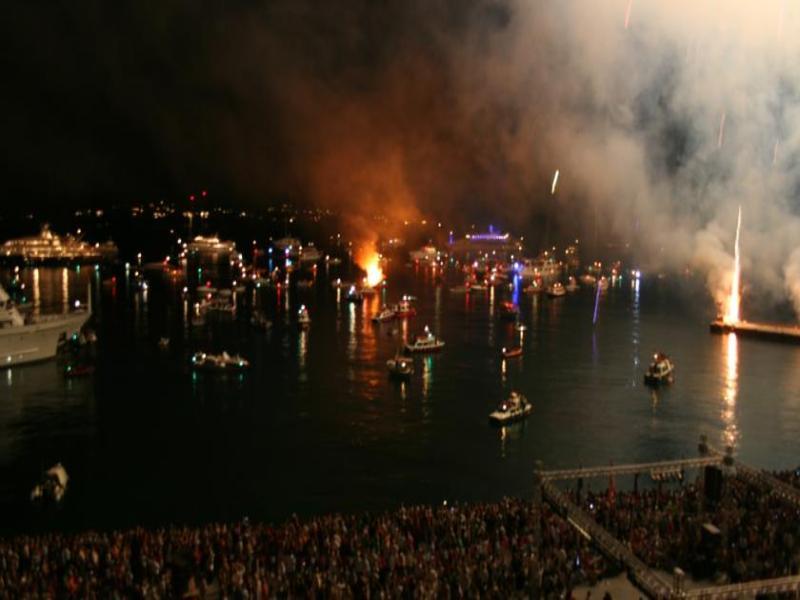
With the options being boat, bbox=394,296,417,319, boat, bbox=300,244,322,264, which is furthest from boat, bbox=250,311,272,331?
boat, bbox=300,244,322,264

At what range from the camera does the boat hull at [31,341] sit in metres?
22.6

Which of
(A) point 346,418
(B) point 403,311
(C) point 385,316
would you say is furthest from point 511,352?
(B) point 403,311

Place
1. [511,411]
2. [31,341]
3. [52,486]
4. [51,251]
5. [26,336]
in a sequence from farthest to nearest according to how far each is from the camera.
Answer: [51,251] < [31,341] < [26,336] < [511,411] < [52,486]

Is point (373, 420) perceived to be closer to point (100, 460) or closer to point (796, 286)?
point (100, 460)

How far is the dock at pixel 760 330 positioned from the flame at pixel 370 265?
23870mm

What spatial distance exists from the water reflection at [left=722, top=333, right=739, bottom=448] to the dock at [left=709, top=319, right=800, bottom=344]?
1.00 meters

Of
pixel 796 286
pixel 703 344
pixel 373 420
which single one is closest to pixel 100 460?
pixel 373 420

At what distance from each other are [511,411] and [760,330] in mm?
18031

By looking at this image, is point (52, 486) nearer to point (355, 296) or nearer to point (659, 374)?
point (659, 374)

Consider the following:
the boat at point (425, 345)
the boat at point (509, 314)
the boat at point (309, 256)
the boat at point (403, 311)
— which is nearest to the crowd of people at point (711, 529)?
the boat at point (425, 345)

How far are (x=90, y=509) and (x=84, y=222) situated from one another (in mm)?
122772

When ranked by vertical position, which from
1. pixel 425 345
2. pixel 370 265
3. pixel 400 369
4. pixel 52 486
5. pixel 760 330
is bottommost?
pixel 52 486

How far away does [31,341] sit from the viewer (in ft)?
76.5

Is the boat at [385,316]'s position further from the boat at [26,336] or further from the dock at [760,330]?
the dock at [760,330]
